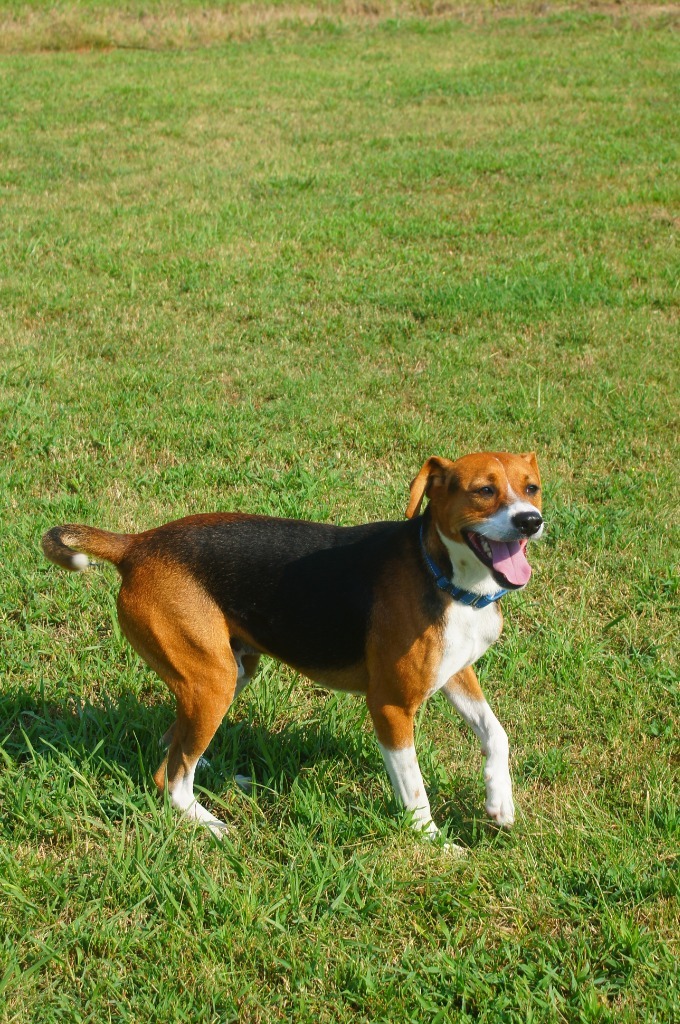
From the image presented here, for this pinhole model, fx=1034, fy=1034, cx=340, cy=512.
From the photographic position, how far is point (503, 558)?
3.43 metres

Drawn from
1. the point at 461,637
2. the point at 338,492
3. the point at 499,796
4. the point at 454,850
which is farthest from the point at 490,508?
the point at 338,492

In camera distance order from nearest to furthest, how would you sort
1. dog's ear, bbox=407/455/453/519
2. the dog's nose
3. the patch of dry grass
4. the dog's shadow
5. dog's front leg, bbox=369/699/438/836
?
the dog's nose, dog's ear, bbox=407/455/453/519, dog's front leg, bbox=369/699/438/836, the dog's shadow, the patch of dry grass

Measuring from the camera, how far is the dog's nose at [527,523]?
3336mm

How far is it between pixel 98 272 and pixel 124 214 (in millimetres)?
1710

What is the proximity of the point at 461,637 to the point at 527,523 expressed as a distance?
0.52 m

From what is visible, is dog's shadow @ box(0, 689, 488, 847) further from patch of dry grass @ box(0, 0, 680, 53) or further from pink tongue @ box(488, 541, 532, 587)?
patch of dry grass @ box(0, 0, 680, 53)

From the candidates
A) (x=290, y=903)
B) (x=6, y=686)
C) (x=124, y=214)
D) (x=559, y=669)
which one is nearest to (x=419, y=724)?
(x=559, y=669)

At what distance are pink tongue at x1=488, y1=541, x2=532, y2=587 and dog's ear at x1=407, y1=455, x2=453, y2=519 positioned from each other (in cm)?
29

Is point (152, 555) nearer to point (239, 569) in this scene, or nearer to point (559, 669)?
point (239, 569)

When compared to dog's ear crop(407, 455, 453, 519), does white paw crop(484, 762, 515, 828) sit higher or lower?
lower

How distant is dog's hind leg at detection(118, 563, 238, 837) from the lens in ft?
12.3

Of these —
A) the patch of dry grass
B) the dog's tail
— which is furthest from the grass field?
the patch of dry grass

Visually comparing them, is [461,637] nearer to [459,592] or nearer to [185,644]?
[459,592]

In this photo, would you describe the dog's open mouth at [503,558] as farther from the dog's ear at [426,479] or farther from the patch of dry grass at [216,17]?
the patch of dry grass at [216,17]
